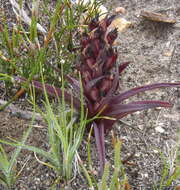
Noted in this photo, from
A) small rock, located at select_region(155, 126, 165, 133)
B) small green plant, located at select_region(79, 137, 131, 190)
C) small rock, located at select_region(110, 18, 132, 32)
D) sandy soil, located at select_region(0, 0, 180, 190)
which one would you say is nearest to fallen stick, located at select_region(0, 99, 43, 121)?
sandy soil, located at select_region(0, 0, 180, 190)

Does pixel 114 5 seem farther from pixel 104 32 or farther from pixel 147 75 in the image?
pixel 104 32

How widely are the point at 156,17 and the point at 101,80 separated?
110 cm

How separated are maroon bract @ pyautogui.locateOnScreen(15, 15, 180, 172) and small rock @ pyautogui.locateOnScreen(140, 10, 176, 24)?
38.6 inches

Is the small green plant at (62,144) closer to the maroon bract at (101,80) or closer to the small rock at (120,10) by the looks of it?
the maroon bract at (101,80)

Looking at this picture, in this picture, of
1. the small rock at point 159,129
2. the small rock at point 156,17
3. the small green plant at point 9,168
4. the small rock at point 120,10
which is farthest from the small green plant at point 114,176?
the small rock at point 120,10

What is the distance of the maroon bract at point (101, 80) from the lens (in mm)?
1371

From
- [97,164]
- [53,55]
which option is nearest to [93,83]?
[97,164]

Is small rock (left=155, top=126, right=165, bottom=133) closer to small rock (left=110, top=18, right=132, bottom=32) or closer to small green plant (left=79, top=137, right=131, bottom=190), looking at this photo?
small green plant (left=79, top=137, right=131, bottom=190)

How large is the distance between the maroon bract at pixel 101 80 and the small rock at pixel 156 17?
980 millimetres

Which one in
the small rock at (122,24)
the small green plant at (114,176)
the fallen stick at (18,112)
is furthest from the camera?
the small rock at (122,24)

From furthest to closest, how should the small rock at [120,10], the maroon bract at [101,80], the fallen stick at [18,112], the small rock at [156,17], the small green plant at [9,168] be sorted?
the small rock at [120,10], the small rock at [156,17], the fallen stick at [18,112], the maroon bract at [101,80], the small green plant at [9,168]

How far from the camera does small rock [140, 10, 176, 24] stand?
7.52 feet

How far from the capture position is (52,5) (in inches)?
93.2

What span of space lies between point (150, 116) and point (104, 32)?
594 mm
